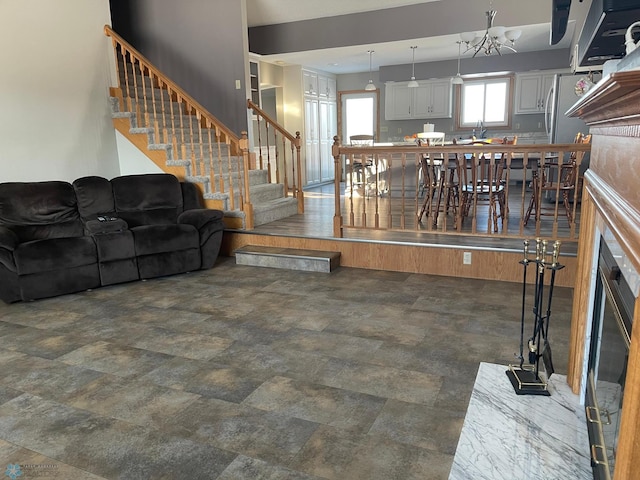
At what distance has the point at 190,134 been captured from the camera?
21.0 ft

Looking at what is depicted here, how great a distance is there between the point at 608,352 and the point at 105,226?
422 cm

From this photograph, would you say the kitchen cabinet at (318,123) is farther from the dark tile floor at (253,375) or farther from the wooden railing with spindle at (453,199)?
the dark tile floor at (253,375)

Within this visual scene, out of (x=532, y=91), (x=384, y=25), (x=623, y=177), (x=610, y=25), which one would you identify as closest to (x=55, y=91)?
(x=384, y=25)

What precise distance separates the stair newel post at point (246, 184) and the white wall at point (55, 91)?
2102 millimetres

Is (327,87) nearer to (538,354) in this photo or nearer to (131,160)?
(131,160)

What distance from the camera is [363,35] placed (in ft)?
24.1

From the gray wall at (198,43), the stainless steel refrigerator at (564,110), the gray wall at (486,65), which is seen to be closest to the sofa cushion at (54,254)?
the gray wall at (198,43)

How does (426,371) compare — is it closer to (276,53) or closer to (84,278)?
(84,278)

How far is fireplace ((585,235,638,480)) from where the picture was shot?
4.22ft

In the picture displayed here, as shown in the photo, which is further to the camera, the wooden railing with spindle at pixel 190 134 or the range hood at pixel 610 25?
the wooden railing with spindle at pixel 190 134

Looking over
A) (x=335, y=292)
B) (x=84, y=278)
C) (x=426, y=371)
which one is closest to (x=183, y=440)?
(x=426, y=371)

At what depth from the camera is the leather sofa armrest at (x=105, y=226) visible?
177 inches

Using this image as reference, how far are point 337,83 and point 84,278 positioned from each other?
8280 millimetres

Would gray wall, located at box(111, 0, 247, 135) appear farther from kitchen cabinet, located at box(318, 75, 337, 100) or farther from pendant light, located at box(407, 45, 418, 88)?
kitchen cabinet, located at box(318, 75, 337, 100)
